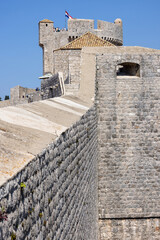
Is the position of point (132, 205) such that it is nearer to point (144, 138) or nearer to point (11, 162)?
point (144, 138)

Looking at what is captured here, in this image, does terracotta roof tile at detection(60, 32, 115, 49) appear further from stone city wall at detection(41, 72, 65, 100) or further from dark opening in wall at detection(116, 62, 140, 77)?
dark opening in wall at detection(116, 62, 140, 77)

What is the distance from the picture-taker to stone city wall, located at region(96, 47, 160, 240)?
973cm

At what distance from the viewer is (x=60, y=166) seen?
306 centimetres

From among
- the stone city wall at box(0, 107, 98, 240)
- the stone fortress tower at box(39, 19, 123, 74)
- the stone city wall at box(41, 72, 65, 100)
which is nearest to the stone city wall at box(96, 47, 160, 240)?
the stone city wall at box(41, 72, 65, 100)

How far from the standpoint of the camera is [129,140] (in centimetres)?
981

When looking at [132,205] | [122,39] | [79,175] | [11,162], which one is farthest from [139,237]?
[122,39]

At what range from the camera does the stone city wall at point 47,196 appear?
Answer: 171cm

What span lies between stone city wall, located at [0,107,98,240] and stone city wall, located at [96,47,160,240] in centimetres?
559

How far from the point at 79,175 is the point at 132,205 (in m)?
5.76

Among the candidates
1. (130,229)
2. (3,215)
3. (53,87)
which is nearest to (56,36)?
(53,87)

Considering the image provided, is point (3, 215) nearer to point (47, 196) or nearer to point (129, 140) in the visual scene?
point (47, 196)

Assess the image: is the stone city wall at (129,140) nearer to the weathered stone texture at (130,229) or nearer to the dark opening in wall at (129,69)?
the weathered stone texture at (130,229)

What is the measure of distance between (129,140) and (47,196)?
748 cm

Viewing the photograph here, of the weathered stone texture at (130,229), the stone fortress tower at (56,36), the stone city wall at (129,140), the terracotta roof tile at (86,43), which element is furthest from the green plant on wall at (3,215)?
the stone fortress tower at (56,36)
